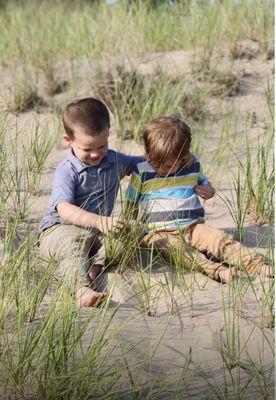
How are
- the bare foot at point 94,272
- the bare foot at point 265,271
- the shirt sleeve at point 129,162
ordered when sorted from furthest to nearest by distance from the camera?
the shirt sleeve at point 129,162, the bare foot at point 94,272, the bare foot at point 265,271

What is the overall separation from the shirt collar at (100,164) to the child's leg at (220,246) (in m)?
0.51

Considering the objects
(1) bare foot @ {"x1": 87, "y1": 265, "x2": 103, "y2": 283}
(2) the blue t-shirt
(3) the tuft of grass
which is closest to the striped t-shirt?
(2) the blue t-shirt

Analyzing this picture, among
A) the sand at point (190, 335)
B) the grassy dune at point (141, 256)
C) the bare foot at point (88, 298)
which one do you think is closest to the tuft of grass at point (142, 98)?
the grassy dune at point (141, 256)

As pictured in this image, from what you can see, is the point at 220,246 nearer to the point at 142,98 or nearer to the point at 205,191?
the point at 205,191

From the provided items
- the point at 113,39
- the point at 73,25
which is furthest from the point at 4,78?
the point at 73,25

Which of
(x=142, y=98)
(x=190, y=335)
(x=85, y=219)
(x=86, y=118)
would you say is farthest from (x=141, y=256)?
(x=142, y=98)

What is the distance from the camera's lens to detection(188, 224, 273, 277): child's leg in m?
3.04

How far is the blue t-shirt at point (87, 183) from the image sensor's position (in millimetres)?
3271

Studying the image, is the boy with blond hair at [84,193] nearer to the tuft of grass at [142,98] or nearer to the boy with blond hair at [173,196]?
the boy with blond hair at [173,196]

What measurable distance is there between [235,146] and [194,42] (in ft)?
6.14

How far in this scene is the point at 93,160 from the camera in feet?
10.8

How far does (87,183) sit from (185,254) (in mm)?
574

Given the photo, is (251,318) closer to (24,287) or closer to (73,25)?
(24,287)

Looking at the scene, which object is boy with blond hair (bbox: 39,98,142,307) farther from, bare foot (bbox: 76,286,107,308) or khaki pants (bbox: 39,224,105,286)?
bare foot (bbox: 76,286,107,308)
